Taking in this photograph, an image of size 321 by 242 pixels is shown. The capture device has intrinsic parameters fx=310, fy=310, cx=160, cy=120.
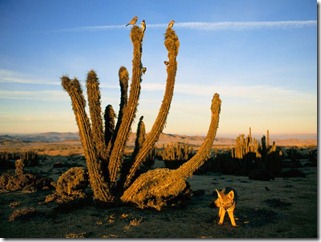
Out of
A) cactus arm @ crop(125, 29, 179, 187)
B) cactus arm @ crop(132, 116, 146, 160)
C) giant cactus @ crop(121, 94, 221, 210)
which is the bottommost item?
giant cactus @ crop(121, 94, 221, 210)

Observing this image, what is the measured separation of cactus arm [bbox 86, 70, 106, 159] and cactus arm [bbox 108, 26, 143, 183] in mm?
413

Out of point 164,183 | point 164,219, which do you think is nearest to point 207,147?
point 164,183

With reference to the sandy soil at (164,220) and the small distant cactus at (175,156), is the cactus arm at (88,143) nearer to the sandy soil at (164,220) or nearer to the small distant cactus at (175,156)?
the sandy soil at (164,220)

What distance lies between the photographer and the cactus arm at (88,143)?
798 centimetres

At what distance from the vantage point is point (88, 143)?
26.5ft

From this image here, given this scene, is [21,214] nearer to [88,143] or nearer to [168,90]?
[88,143]

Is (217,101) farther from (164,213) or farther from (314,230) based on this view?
(314,230)

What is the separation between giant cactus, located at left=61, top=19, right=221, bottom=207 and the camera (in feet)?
26.4

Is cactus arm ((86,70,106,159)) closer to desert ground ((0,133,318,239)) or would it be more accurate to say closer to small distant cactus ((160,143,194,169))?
desert ground ((0,133,318,239))

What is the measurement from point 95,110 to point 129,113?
100 centimetres

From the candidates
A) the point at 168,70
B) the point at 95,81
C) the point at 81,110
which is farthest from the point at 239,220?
the point at 95,81

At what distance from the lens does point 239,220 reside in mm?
6730

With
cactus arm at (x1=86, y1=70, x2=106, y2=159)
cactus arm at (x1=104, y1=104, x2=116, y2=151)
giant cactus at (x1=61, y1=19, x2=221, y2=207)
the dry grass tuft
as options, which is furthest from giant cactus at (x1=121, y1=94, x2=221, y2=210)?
the dry grass tuft

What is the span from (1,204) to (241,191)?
7262mm
